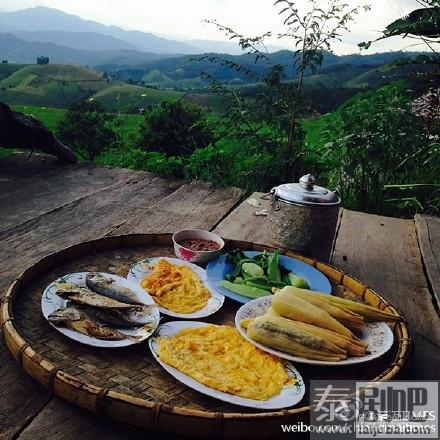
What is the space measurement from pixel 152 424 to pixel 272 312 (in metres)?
0.55

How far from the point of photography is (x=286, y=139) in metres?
4.71

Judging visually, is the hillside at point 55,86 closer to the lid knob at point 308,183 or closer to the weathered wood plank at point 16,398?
the lid knob at point 308,183

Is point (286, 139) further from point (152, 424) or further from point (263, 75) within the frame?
point (152, 424)

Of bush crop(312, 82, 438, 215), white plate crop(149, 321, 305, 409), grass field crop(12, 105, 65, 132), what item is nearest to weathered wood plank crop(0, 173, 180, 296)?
white plate crop(149, 321, 305, 409)

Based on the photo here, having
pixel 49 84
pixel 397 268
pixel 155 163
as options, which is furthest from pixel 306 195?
pixel 49 84

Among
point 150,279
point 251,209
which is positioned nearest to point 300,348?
point 150,279

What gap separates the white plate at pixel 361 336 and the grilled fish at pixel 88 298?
1.30ft

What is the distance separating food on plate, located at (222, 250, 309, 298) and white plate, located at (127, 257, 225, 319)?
2.9 inches

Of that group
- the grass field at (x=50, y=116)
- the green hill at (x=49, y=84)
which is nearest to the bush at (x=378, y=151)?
the grass field at (x=50, y=116)

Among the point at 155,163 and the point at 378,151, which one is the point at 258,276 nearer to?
the point at 378,151

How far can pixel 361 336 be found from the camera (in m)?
1.48

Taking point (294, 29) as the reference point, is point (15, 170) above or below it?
below

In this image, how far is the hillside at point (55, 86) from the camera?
49.4 meters

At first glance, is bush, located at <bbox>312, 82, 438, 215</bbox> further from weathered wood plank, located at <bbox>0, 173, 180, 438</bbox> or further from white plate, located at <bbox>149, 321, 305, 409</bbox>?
white plate, located at <bbox>149, 321, 305, 409</bbox>
